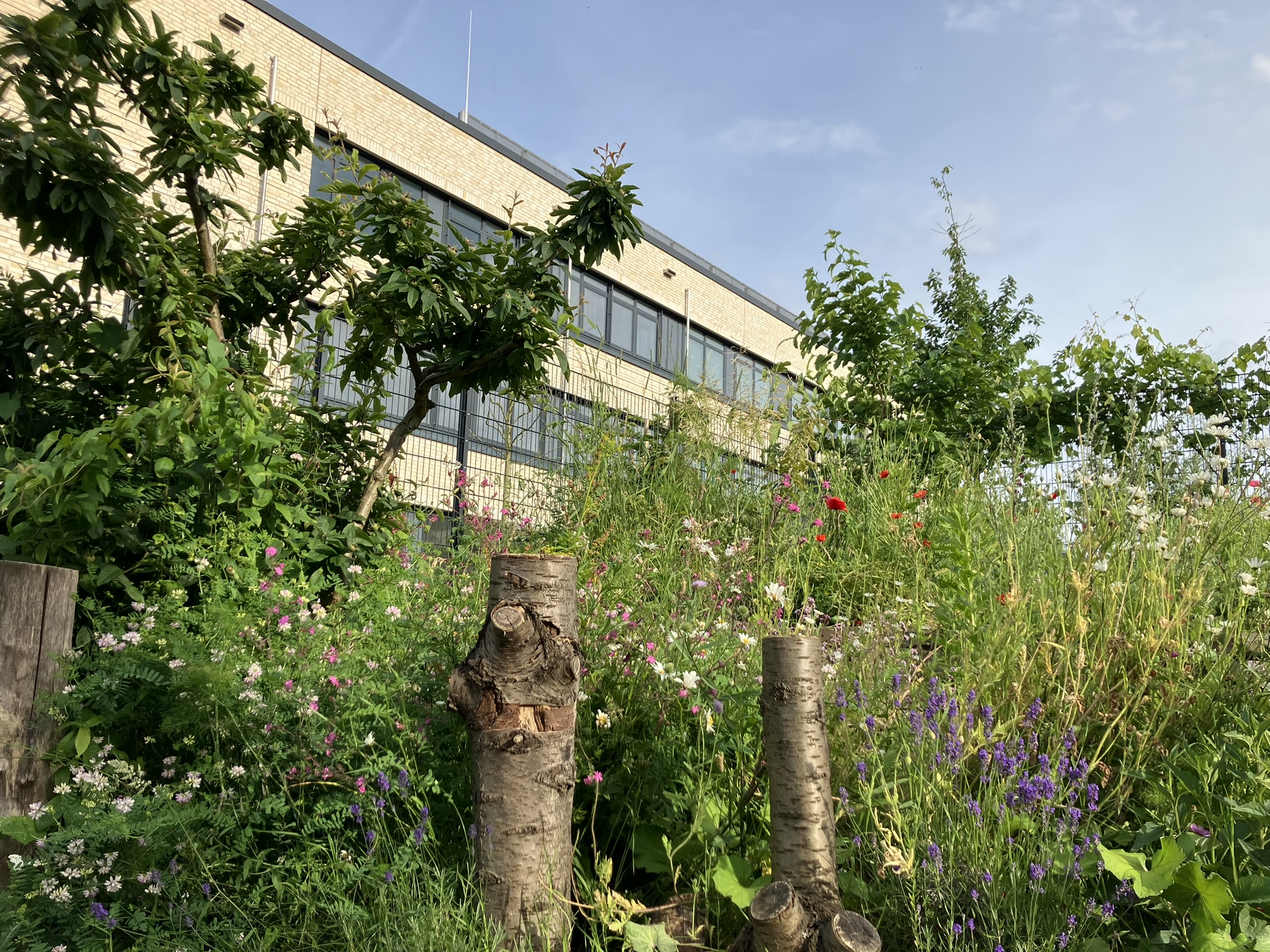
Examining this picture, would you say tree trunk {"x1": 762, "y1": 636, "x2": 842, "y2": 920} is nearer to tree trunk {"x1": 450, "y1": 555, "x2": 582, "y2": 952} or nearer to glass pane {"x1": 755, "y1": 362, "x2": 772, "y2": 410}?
tree trunk {"x1": 450, "y1": 555, "x2": 582, "y2": 952}

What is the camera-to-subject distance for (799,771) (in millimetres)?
1888

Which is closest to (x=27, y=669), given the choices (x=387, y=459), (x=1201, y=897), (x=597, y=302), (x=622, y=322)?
(x=387, y=459)

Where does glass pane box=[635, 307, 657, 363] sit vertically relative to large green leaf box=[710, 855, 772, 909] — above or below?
above

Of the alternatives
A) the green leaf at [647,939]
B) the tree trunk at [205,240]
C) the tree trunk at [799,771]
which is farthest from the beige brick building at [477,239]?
the green leaf at [647,939]

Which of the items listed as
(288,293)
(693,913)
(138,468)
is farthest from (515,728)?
(288,293)

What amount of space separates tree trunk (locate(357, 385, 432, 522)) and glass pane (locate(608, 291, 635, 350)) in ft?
47.5

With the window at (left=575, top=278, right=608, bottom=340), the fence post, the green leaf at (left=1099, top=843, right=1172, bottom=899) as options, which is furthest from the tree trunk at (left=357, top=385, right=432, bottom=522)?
the window at (left=575, top=278, right=608, bottom=340)

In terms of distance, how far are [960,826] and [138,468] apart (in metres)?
3.34

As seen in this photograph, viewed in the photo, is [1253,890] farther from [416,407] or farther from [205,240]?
[205,240]

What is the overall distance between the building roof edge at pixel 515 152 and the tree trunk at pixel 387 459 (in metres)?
4.08

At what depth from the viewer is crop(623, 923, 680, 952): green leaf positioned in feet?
5.94

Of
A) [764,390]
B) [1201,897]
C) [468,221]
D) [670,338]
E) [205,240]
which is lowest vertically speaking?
[1201,897]

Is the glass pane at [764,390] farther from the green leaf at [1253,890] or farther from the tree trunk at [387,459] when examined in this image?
the green leaf at [1253,890]

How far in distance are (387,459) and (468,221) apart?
40.6ft
